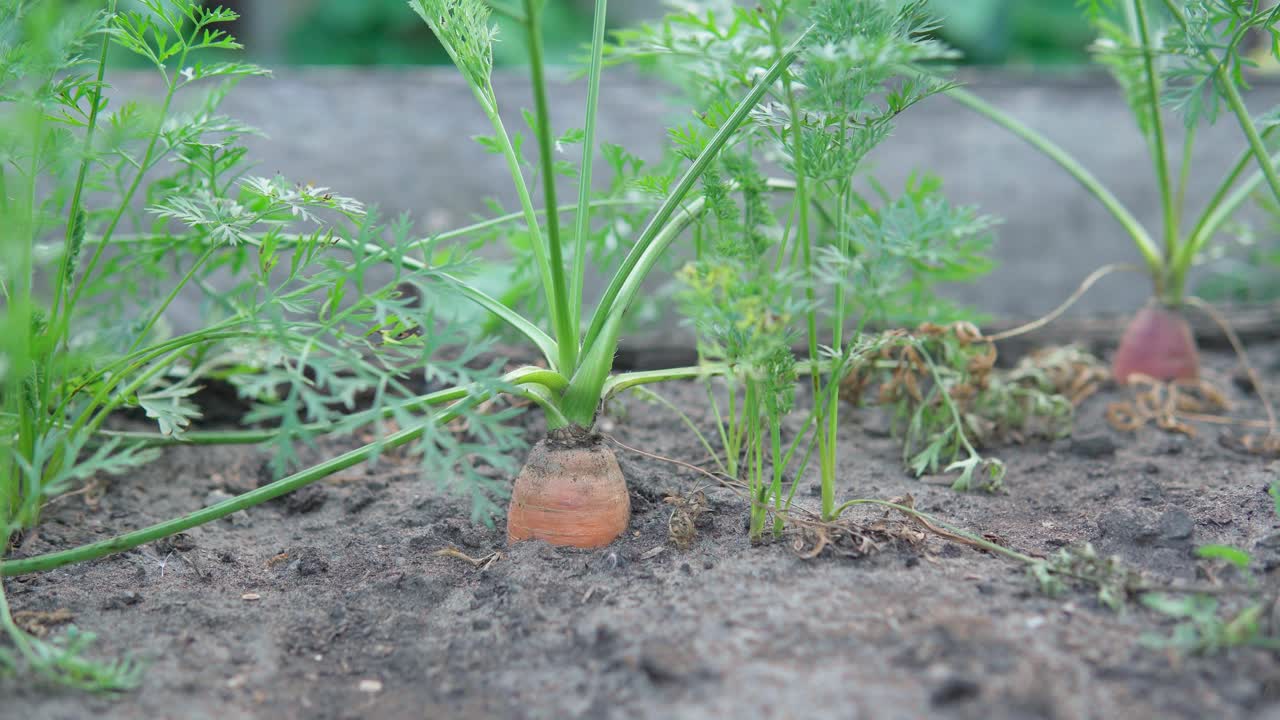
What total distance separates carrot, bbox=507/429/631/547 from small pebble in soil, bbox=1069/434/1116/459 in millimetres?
919

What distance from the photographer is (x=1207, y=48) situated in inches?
53.7

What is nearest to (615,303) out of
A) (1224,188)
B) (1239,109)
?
(1239,109)

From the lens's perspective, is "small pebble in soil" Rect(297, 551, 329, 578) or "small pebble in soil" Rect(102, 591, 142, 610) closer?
"small pebble in soil" Rect(102, 591, 142, 610)

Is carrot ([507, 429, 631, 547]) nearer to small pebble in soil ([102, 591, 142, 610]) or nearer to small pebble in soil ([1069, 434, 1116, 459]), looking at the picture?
small pebble in soil ([102, 591, 142, 610])

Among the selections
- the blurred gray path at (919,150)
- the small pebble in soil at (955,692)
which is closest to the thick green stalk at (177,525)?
the small pebble in soil at (955,692)

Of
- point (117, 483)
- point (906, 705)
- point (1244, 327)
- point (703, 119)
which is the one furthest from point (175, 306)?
point (1244, 327)

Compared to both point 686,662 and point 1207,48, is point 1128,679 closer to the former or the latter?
point 686,662

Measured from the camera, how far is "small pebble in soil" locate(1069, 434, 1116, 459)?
174 cm

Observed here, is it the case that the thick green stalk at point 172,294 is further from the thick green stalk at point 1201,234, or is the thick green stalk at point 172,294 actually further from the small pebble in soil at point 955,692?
the thick green stalk at point 1201,234

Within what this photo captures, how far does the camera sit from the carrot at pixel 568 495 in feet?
4.31

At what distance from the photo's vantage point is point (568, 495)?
1.31 metres

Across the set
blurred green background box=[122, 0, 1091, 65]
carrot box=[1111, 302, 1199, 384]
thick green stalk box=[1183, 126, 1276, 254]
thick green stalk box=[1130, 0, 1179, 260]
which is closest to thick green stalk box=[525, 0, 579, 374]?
thick green stalk box=[1130, 0, 1179, 260]

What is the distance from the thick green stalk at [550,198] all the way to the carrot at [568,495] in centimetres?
11

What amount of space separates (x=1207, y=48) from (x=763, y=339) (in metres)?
0.83
